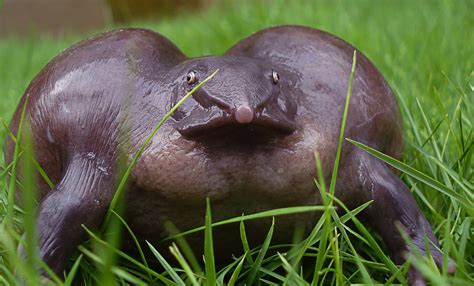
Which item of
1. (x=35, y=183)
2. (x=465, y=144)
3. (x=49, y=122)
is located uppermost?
(x=49, y=122)

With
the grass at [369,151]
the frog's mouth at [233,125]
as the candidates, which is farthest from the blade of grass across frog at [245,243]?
the frog's mouth at [233,125]

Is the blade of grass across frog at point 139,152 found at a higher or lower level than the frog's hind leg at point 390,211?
higher

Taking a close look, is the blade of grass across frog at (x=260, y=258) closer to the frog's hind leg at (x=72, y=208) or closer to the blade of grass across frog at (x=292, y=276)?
the blade of grass across frog at (x=292, y=276)

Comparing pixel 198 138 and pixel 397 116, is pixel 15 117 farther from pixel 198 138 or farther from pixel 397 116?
pixel 397 116

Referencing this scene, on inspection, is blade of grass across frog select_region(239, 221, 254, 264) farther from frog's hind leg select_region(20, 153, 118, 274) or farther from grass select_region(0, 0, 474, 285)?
frog's hind leg select_region(20, 153, 118, 274)

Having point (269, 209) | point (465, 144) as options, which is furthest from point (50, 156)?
point (465, 144)

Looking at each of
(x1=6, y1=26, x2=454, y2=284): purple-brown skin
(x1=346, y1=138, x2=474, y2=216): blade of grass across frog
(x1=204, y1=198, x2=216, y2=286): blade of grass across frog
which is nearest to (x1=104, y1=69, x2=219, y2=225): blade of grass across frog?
(x1=6, y1=26, x2=454, y2=284): purple-brown skin
